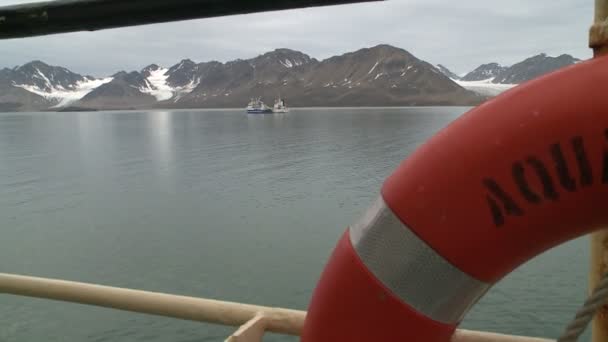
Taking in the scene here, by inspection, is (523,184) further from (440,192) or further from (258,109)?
(258,109)

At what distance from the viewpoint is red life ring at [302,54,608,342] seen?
0.78 m

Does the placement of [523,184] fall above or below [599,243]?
above

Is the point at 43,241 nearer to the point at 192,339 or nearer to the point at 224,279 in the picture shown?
the point at 224,279

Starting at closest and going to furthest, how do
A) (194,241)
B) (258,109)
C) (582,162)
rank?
(582,162)
(194,241)
(258,109)

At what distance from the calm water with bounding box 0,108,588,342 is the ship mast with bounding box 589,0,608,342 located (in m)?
6.01

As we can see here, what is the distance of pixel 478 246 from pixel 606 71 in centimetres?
35

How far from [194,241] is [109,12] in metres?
10.1

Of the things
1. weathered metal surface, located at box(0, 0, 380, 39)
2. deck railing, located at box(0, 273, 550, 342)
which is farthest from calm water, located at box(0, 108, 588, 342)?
weathered metal surface, located at box(0, 0, 380, 39)

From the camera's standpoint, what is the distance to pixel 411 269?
86 cm

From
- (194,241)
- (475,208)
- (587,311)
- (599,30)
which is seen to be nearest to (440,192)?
(475,208)

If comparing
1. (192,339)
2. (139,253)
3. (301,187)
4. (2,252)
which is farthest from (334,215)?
(2,252)

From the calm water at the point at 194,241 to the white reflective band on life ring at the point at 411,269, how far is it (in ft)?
20.7

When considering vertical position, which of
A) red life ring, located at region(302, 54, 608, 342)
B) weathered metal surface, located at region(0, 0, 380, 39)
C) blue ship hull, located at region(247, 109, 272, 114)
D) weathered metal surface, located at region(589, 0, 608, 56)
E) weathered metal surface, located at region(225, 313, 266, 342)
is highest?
weathered metal surface, located at region(0, 0, 380, 39)

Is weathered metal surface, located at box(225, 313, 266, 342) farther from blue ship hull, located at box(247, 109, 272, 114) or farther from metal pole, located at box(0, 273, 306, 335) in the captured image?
blue ship hull, located at box(247, 109, 272, 114)
